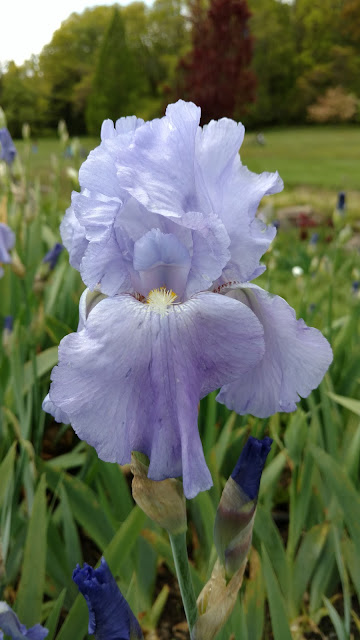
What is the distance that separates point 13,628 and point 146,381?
1.67 feet

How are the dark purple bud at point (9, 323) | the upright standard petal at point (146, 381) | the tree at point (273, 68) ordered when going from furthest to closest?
the tree at point (273, 68) < the dark purple bud at point (9, 323) < the upright standard petal at point (146, 381)

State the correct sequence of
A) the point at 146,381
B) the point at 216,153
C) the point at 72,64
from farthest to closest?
the point at 72,64 < the point at 216,153 < the point at 146,381

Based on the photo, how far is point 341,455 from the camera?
1.68 meters

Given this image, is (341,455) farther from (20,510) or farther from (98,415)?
(98,415)

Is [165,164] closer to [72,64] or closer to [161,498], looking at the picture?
[161,498]

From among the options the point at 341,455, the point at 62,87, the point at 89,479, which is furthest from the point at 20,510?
the point at 62,87

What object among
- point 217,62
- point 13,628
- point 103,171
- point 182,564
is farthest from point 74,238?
point 217,62

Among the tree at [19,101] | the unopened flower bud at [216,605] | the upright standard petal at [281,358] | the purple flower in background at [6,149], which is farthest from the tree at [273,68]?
the unopened flower bud at [216,605]

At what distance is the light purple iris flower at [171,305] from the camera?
0.63m

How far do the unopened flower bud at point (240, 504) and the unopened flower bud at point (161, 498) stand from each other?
0.07 metres

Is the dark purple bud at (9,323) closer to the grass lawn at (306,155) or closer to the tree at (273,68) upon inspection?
the grass lawn at (306,155)

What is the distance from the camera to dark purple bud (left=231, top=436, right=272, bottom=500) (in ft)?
2.35

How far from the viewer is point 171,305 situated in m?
0.67

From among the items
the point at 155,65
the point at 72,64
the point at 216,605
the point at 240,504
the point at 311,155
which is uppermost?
the point at 72,64
